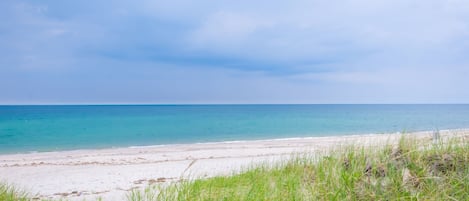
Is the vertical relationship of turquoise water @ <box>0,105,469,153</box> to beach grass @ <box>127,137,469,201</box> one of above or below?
below

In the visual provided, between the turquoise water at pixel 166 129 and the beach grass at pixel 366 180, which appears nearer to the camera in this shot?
the beach grass at pixel 366 180

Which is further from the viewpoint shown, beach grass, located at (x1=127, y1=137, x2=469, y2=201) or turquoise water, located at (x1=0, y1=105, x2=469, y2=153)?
turquoise water, located at (x1=0, y1=105, x2=469, y2=153)

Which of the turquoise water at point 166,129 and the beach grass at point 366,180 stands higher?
the beach grass at point 366,180

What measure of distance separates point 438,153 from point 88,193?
24.2ft

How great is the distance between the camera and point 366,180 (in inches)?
161

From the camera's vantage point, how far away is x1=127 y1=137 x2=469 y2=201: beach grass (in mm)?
3846

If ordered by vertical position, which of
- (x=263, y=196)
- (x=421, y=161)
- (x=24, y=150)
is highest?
(x=421, y=161)

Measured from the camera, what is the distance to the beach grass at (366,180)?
3846 millimetres

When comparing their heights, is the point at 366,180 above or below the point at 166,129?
above

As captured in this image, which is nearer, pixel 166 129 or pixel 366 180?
pixel 366 180

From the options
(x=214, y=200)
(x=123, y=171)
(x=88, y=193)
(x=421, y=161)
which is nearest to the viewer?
(x=214, y=200)

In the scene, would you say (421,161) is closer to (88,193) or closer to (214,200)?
(214,200)

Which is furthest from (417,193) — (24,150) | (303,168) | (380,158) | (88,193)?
(24,150)

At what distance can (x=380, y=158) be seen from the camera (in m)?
4.75
